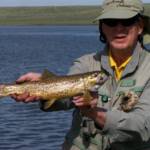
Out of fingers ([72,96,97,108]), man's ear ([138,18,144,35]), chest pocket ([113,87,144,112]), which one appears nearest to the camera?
fingers ([72,96,97,108])

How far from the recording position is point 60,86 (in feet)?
19.7

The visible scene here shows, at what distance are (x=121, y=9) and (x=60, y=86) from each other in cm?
86

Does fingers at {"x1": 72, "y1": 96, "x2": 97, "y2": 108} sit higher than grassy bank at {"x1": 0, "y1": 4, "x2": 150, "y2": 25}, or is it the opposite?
fingers at {"x1": 72, "y1": 96, "x2": 97, "y2": 108}

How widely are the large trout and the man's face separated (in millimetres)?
304

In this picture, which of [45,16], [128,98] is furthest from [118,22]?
[45,16]

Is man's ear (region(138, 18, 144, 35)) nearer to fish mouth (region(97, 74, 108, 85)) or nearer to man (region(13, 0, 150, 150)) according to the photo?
man (region(13, 0, 150, 150))

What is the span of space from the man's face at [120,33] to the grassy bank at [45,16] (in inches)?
5282

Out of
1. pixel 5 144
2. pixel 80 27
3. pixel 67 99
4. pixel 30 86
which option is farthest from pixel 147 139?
pixel 80 27

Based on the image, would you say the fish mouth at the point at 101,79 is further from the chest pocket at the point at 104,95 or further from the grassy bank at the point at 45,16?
the grassy bank at the point at 45,16

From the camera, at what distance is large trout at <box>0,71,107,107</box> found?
229 inches

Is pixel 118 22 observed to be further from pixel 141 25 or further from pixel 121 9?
pixel 141 25

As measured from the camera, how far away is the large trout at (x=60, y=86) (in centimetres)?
582

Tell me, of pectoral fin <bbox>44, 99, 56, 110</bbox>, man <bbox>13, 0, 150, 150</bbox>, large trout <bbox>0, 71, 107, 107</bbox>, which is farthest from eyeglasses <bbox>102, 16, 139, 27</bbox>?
pectoral fin <bbox>44, 99, 56, 110</bbox>

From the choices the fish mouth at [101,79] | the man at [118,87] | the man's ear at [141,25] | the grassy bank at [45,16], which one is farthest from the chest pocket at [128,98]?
the grassy bank at [45,16]
